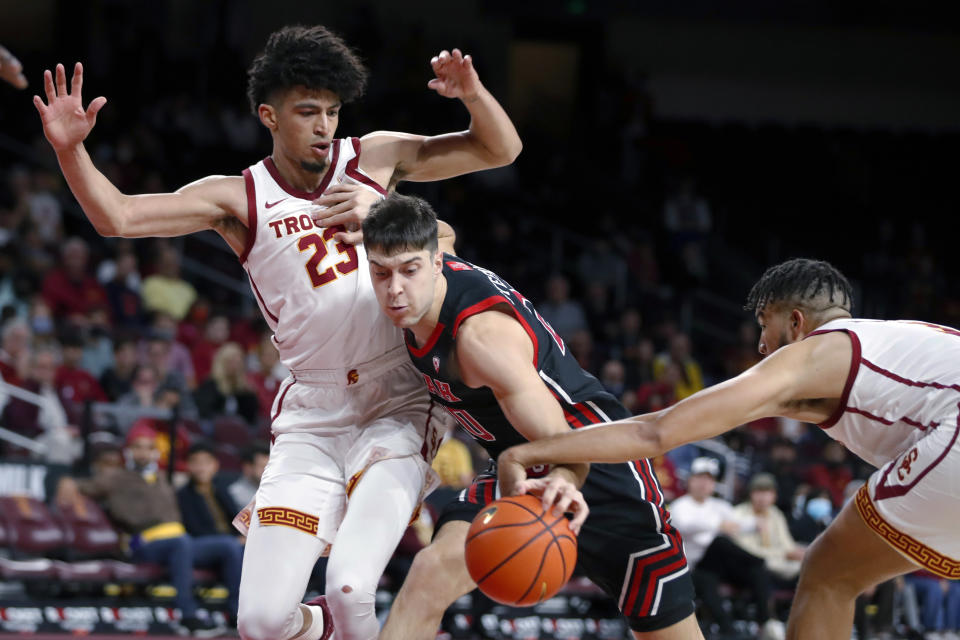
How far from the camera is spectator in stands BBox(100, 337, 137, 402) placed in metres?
9.59

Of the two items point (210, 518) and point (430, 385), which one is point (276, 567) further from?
point (210, 518)

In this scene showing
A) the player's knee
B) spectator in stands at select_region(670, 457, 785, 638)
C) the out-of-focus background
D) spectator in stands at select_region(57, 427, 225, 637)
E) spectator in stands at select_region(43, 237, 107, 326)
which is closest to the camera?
the player's knee

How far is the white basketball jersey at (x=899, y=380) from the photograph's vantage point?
416 centimetres

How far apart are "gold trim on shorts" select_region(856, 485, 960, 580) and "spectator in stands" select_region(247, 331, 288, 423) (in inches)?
243

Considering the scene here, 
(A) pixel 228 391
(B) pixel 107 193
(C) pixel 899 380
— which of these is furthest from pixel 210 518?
(C) pixel 899 380

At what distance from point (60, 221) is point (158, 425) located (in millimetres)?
3049

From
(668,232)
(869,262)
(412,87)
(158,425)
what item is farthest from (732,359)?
(158,425)

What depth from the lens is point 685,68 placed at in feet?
60.7

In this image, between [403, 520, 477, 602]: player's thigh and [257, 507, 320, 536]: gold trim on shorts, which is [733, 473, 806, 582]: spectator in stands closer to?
[403, 520, 477, 602]: player's thigh

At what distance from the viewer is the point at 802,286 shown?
4445mm

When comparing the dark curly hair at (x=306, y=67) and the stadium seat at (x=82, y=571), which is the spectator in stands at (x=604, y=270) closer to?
the stadium seat at (x=82, y=571)

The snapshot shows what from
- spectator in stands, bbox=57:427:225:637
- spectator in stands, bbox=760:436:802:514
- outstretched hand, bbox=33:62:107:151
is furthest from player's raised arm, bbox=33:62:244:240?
spectator in stands, bbox=760:436:802:514

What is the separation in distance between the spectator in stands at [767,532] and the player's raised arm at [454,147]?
5.73m

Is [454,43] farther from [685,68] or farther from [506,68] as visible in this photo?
[685,68]
